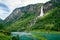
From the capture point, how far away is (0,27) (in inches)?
7766

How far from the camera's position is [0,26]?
7761 inches

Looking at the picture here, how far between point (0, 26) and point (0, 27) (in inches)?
40.7
